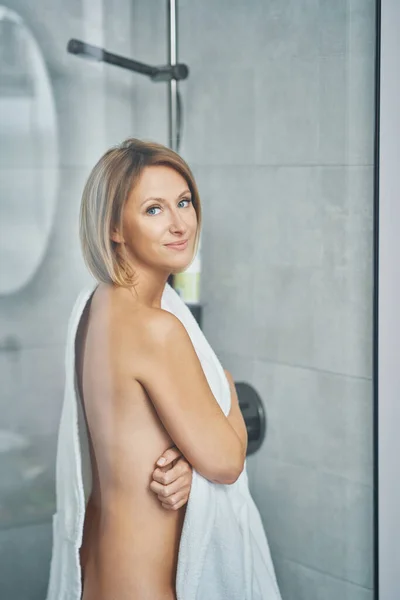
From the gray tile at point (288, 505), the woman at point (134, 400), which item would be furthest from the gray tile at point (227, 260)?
the gray tile at point (288, 505)

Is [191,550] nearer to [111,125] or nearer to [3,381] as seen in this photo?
[3,381]

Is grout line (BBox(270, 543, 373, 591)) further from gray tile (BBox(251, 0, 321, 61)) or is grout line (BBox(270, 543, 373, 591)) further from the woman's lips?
gray tile (BBox(251, 0, 321, 61))

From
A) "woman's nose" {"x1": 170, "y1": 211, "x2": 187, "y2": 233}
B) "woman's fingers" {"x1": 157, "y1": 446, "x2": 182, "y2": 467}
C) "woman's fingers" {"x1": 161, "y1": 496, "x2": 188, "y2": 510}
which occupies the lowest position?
"woman's fingers" {"x1": 161, "y1": 496, "x2": 188, "y2": 510}

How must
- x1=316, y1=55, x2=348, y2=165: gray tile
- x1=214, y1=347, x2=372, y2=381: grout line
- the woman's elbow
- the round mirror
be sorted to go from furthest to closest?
x1=316, y1=55, x2=348, y2=165: gray tile
x1=214, y1=347, x2=372, y2=381: grout line
the woman's elbow
the round mirror

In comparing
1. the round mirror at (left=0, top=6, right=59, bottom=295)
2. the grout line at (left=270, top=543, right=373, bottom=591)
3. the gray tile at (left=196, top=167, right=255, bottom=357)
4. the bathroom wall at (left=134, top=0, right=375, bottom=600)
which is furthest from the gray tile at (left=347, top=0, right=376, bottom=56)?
the grout line at (left=270, top=543, right=373, bottom=591)

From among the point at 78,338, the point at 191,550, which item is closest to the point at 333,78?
the point at 78,338

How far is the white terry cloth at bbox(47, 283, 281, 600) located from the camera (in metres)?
0.85

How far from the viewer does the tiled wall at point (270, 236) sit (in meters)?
0.85

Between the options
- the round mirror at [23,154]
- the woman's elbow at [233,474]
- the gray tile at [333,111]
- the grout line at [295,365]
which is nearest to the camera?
the round mirror at [23,154]

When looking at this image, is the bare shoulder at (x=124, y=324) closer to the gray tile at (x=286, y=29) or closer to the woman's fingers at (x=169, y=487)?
the woman's fingers at (x=169, y=487)

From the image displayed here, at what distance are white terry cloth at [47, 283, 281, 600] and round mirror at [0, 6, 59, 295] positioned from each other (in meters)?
0.09

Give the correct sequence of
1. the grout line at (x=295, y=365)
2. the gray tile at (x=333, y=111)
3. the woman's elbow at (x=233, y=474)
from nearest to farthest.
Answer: the woman's elbow at (x=233, y=474), the grout line at (x=295, y=365), the gray tile at (x=333, y=111)

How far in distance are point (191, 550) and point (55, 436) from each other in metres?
0.23

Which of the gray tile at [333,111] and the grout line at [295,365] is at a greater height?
the gray tile at [333,111]
